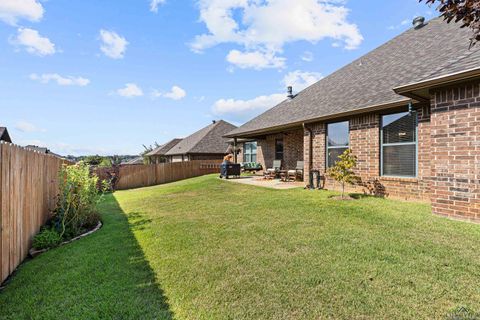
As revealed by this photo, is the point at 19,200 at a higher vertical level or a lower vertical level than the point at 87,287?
higher

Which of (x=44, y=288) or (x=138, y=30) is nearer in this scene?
(x=44, y=288)

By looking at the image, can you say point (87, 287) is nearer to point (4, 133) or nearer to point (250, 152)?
point (250, 152)

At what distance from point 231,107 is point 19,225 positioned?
29.9 metres

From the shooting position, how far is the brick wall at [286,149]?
14.5 metres

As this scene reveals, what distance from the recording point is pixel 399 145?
781cm

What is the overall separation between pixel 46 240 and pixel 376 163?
29.5 ft

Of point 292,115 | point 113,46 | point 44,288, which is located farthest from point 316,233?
point 113,46

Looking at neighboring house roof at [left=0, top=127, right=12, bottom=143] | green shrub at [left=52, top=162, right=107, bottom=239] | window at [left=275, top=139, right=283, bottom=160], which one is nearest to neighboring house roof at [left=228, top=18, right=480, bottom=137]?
window at [left=275, top=139, right=283, bottom=160]

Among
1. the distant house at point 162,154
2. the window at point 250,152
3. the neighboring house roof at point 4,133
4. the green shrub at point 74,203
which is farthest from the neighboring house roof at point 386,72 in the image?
the distant house at point 162,154

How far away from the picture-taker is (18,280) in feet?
11.7

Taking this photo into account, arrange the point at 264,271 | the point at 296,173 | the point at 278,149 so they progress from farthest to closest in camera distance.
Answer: the point at 278,149
the point at 296,173
the point at 264,271

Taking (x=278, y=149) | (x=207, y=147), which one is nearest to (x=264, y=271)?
(x=278, y=149)

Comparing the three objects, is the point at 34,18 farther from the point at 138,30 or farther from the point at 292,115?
the point at 292,115

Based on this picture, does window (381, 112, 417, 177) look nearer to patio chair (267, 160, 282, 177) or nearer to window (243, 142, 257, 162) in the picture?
patio chair (267, 160, 282, 177)
